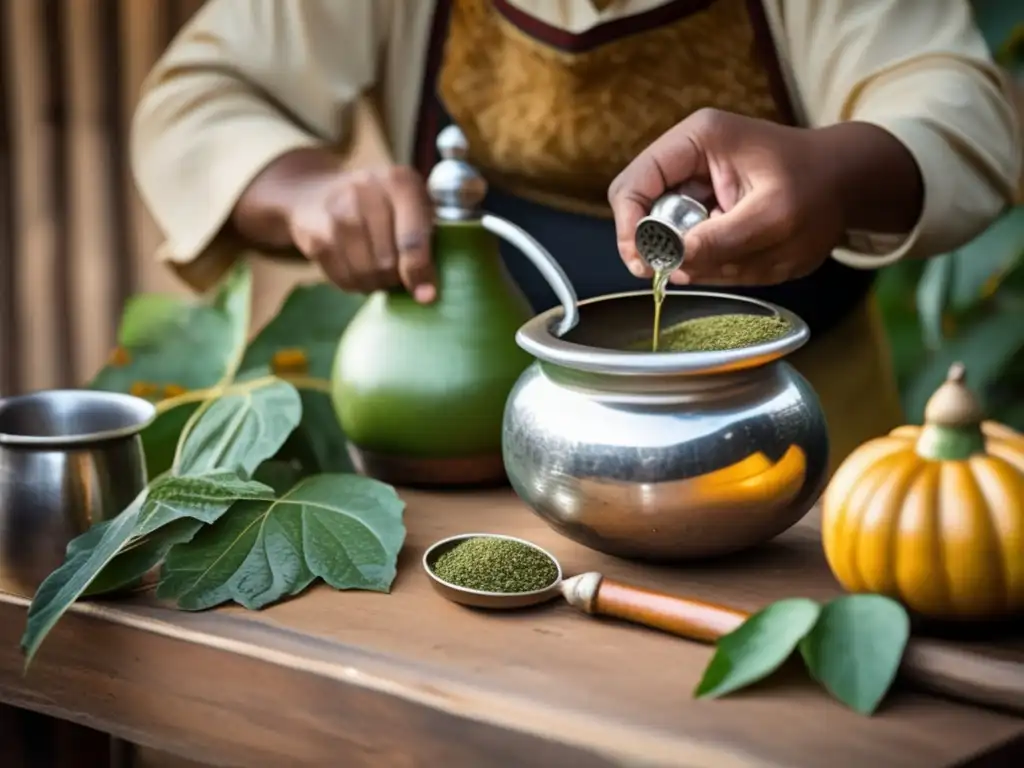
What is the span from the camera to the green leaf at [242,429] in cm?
68

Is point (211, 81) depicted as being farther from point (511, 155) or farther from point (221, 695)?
point (221, 695)

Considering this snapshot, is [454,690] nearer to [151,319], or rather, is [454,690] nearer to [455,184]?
[455,184]

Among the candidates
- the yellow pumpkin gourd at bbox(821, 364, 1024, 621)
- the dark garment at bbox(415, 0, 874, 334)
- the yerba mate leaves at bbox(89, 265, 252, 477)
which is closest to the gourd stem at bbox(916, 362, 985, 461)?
the yellow pumpkin gourd at bbox(821, 364, 1024, 621)

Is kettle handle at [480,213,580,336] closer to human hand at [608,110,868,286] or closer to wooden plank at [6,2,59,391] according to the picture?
human hand at [608,110,868,286]

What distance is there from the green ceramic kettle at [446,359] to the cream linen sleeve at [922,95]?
23 cm

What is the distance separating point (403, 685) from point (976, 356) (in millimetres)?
964

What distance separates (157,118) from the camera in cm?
92

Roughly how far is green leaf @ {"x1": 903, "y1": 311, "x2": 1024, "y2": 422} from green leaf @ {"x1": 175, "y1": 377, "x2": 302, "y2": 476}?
0.76 metres

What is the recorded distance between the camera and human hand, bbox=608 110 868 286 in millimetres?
628

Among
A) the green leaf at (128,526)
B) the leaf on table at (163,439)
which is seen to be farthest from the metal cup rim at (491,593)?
the leaf on table at (163,439)

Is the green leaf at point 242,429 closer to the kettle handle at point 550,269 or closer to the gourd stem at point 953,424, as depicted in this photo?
the kettle handle at point 550,269

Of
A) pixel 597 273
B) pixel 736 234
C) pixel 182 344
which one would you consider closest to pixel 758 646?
pixel 736 234

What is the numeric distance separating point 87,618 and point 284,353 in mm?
329

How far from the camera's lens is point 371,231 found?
74cm
